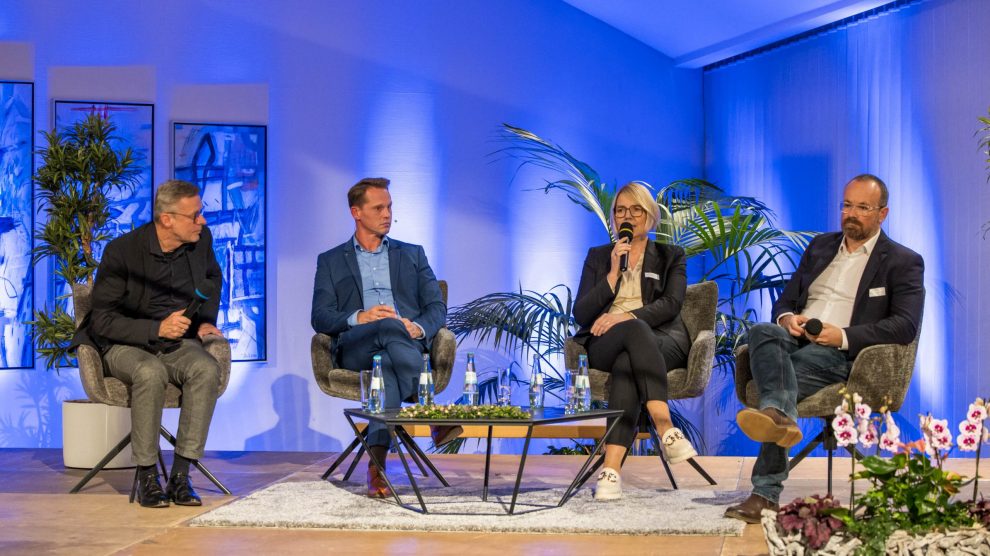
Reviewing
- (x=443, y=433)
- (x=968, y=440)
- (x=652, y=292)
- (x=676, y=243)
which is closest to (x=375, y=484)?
(x=443, y=433)

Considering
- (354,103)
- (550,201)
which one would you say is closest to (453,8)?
(354,103)

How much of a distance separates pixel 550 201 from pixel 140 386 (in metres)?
3.30

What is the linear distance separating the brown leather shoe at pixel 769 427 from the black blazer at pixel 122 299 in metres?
2.15

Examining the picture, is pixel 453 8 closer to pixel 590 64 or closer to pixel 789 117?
pixel 590 64

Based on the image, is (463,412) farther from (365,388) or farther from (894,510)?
(894,510)

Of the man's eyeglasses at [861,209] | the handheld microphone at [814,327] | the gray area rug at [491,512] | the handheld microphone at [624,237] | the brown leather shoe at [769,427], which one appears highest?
the man's eyeglasses at [861,209]

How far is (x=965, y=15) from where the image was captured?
5.12m

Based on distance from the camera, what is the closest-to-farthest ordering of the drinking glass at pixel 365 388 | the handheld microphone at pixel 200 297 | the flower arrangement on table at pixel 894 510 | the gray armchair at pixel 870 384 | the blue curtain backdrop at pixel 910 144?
1. the flower arrangement on table at pixel 894 510
2. the gray armchair at pixel 870 384
3. the drinking glass at pixel 365 388
4. the handheld microphone at pixel 200 297
5. the blue curtain backdrop at pixel 910 144

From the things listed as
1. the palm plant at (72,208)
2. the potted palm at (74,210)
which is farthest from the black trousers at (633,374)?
the palm plant at (72,208)

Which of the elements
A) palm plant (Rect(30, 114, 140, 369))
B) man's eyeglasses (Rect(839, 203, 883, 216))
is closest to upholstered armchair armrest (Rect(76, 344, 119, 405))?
palm plant (Rect(30, 114, 140, 369))

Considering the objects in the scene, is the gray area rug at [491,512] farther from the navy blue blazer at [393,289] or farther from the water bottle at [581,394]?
the navy blue blazer at [393,289]

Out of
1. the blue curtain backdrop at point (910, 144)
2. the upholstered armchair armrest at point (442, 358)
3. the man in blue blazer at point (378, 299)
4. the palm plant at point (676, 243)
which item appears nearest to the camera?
the man in blue blazer at point (378, 299)

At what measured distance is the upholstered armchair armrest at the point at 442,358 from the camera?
4336 mm

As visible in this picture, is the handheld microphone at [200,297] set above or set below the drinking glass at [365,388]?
above
